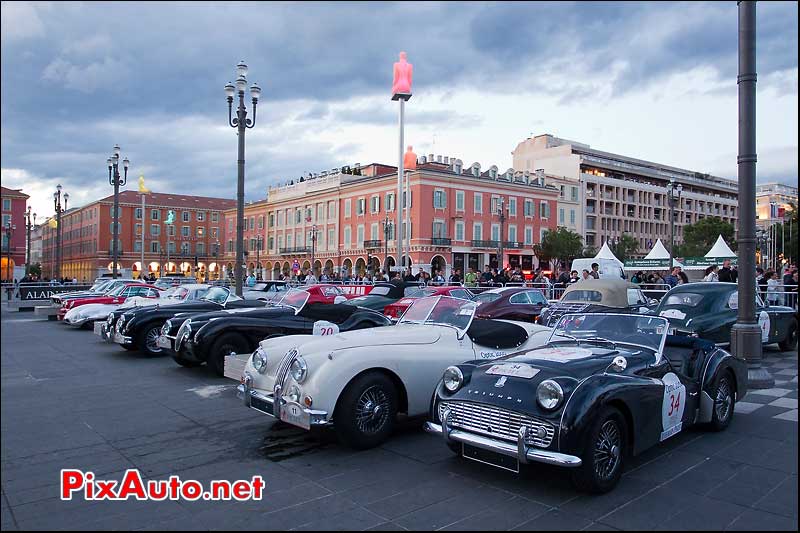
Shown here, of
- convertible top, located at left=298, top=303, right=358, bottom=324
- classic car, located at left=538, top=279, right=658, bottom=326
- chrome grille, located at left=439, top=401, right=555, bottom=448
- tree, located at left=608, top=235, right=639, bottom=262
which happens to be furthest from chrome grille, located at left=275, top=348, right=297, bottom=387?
tree, located at left=608, top=235, right=639, bottom=262

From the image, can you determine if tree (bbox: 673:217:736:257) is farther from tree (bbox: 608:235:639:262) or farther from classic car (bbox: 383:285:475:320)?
classic car (bbox: 383:285:475:320)

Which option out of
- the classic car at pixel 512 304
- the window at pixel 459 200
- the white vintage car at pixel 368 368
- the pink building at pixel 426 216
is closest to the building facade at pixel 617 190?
the pink building at pixel 426 216

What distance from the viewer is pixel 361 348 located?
6.12 meters

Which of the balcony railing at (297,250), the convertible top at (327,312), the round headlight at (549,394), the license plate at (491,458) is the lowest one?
the license plate at (491,458)

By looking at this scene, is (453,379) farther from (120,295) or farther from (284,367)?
(120,295)

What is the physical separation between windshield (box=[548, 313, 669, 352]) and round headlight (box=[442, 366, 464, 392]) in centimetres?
156

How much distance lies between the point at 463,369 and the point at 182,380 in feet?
19.5

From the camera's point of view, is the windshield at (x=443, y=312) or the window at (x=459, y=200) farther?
the window at (x=459, y=200)

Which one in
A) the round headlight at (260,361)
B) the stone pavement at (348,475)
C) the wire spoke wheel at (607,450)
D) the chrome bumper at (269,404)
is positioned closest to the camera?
the stone pavement at (348,475)

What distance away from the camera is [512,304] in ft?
50.5

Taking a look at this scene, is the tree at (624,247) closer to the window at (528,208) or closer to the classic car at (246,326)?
the window at (528,208)

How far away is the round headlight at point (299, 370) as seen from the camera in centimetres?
589

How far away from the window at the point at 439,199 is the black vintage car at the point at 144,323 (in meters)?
45.0

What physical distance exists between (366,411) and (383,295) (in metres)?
12.1
